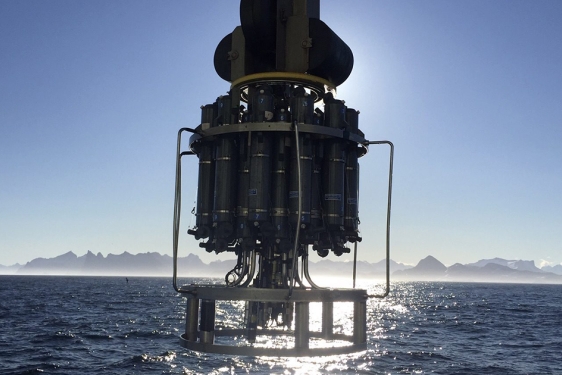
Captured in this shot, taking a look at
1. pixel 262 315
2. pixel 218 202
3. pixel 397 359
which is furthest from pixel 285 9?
pixel 397 359

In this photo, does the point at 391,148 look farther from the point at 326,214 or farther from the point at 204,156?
the point at 204,156

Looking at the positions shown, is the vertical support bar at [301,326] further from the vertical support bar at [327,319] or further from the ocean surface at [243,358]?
the ocean surface at [243,358]

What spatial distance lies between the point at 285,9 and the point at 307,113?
8.36 feet

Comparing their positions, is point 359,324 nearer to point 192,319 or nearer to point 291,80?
point 192,319

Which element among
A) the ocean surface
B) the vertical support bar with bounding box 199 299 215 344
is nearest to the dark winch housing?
the vertical support bar with bounding box 199 299 215 344

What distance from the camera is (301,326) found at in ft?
35.9

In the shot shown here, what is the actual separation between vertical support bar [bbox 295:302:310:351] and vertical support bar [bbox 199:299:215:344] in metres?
2.04

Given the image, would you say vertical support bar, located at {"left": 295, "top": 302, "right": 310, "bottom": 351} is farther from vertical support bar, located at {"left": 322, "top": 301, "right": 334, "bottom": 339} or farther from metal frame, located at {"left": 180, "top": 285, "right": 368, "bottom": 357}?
vertical support bar, located at {"left": 322, "top": 301, "right": 334, "bottom": 339}

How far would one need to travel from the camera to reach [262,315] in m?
12.9

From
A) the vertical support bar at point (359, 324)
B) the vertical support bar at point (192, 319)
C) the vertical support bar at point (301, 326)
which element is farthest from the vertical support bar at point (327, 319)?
Answer: the vertical support bar at point (192, 319)

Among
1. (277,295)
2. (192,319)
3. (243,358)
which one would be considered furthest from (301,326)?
(243,358)

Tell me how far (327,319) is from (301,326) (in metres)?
1.72

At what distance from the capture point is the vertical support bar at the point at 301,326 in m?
10.9

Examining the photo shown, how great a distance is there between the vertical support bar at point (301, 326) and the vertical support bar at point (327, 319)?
1045 mm
